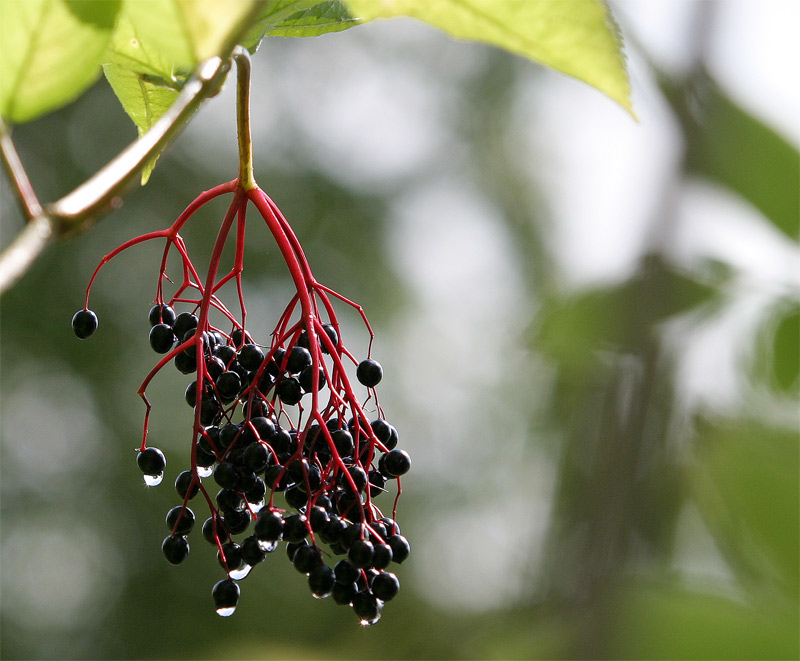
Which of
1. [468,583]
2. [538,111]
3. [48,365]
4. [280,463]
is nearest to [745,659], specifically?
[280,463]

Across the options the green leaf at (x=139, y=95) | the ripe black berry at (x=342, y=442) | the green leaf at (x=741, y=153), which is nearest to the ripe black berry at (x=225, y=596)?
the ripe black berry at (x=342, y=442)

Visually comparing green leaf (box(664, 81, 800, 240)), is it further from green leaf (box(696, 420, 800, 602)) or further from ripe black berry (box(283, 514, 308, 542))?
ripe black berry (box(283, 514, 308, 542))

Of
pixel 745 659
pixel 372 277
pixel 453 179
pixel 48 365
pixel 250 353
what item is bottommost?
pixel 745 659

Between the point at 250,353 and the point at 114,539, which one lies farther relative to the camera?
the point at 114,539

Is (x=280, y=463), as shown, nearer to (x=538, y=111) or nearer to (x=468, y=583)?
(x=468, y=583)

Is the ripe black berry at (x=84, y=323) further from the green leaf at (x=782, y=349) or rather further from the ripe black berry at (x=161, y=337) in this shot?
the green leaf at (x=782, y=349)

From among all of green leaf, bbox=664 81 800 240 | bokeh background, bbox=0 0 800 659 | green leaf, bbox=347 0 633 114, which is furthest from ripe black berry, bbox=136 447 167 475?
bokeh background, bbox=0 0 800 659

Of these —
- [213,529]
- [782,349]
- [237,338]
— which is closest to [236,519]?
[213,529]

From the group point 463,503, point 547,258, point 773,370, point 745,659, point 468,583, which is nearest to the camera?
point 745,659
